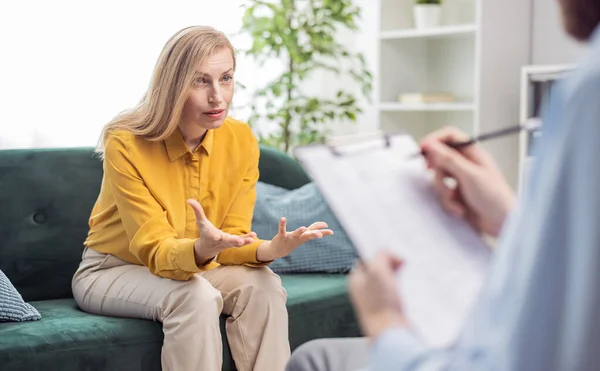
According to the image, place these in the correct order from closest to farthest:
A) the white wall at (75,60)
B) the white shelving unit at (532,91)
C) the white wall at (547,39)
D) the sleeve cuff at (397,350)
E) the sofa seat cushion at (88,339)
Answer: the sleeve cuff at (397,350)
the sofa seat cushion at (88,339)
the white wall at (75,60)
the white shelving unit at (532,91)
the white wall at (547,39)

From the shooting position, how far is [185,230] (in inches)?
86.0

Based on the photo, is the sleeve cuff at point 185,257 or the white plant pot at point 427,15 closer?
the sleeve cuff at point 185,257

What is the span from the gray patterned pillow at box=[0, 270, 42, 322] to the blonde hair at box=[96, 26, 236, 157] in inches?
17.4

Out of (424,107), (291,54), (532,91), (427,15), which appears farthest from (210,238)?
(427,15)

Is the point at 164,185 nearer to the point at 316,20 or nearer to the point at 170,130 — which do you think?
the point at 170,130

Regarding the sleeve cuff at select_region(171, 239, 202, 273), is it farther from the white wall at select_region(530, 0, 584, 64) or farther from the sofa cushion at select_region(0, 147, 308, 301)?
the white wall at select_region(530, 0, 584, 64)

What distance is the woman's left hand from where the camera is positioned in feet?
6.52

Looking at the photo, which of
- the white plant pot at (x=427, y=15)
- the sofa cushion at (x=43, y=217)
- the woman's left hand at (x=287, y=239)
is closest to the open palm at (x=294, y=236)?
the woman's left hand at (x=287, y=239)

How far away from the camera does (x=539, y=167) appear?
56 cm

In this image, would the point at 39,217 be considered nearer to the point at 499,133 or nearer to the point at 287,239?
the point at 287,239

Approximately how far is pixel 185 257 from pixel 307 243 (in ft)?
2.46

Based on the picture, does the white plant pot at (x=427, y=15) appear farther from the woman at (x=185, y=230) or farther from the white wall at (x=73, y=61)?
the woman at (x=185, y=230)

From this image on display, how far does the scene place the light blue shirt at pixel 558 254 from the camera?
1.72 feet

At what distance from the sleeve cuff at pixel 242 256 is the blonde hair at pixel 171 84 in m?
0.34
